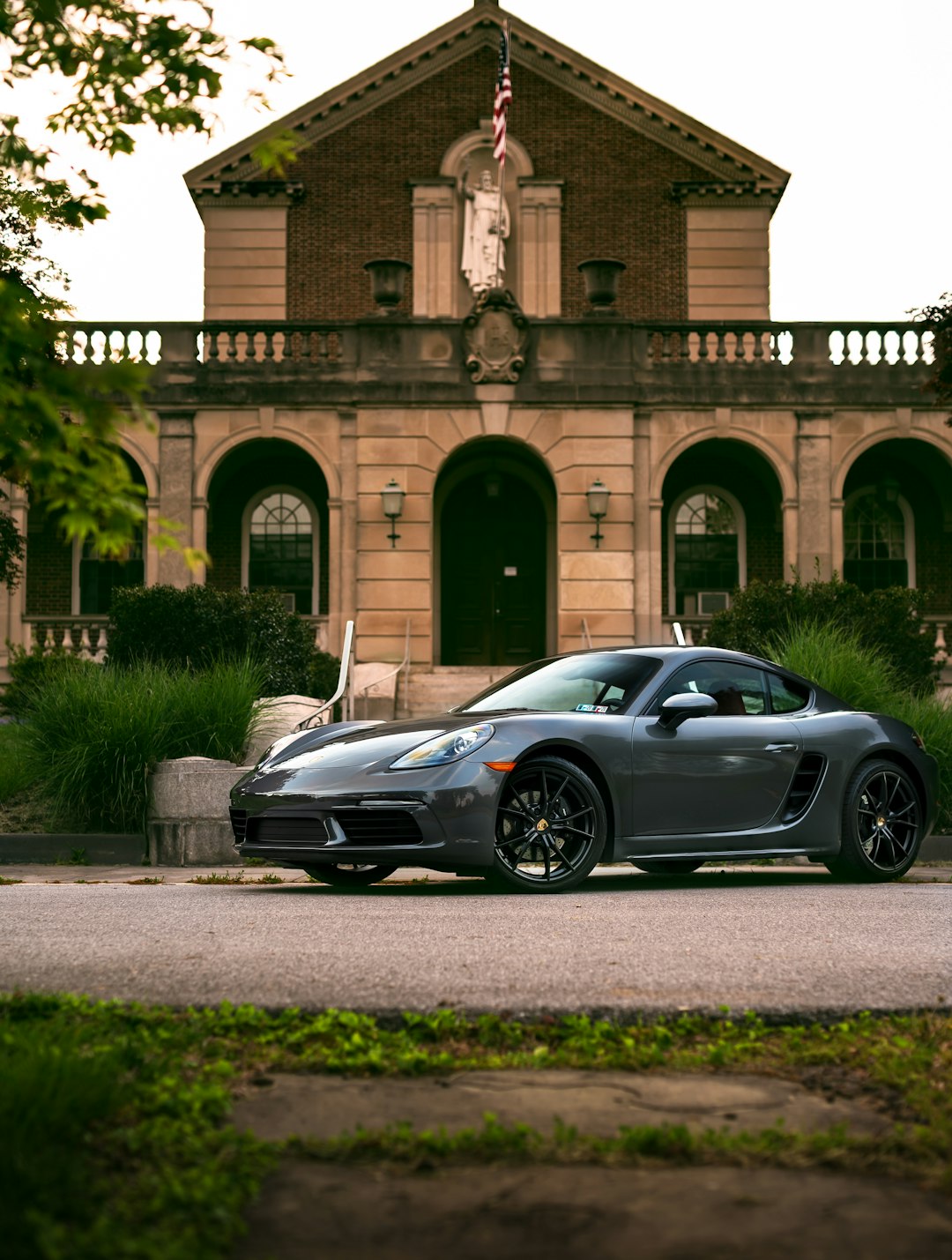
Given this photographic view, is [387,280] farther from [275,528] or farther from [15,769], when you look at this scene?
[15,769]

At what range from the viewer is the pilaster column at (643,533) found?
24.1 metres

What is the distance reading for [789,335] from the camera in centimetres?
2514

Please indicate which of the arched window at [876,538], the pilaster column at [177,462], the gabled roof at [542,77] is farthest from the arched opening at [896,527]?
the pilaster column at [177,462]

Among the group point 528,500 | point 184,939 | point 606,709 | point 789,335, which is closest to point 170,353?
point 528,500

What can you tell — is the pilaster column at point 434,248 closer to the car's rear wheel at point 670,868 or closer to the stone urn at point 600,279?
the stone urn at point 600,279

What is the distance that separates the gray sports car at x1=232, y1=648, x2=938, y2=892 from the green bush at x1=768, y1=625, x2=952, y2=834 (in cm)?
362

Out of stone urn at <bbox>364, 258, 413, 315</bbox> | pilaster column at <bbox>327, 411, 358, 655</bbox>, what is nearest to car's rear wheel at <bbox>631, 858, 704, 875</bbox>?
pilaster column at <bbox>327, 411, 358, 655</bbox>

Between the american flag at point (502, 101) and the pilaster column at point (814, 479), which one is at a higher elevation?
the american flag at point (502, 101)

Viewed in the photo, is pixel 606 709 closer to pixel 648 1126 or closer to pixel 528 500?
pixel 648 1126

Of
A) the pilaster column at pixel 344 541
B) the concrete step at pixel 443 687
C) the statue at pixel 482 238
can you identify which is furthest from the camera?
the statue at pixel 482 238

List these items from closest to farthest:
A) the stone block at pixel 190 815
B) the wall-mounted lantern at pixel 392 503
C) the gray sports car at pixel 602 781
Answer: the gray sports car at pixel 602 781
the stone block at pixel 190 815
the wall-mounted lantern at pixel 392 503

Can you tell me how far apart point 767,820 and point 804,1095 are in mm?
4972

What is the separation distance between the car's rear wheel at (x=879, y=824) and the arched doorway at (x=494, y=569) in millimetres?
18564

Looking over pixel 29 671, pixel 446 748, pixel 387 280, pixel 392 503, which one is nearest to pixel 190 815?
pixel 446 748
